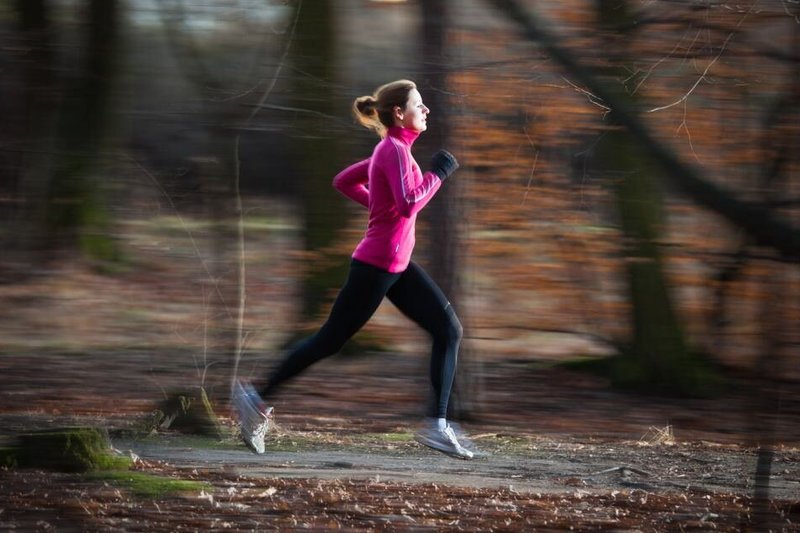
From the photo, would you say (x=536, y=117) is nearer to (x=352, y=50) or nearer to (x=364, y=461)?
(x=352, y=50)

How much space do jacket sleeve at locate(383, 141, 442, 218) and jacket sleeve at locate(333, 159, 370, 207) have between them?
0.44 metres

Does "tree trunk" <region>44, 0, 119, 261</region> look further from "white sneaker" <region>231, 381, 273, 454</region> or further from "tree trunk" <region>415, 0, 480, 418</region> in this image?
"white sneaker" <region>231, 381, 273, 454</region>

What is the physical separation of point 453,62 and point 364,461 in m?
3.07

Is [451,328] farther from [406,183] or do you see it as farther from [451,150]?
[451,150]

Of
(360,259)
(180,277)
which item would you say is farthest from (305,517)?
(180,277)

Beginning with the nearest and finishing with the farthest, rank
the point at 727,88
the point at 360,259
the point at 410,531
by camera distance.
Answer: the point at 410,531 < the point at 360,259 < the point at 727,88

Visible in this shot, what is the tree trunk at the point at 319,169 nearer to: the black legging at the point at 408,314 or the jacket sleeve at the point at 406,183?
the black legging at the point at 408,314

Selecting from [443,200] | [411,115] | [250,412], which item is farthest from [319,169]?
[411,115]

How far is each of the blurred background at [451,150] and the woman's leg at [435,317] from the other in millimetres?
1949

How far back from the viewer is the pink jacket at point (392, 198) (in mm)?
6152

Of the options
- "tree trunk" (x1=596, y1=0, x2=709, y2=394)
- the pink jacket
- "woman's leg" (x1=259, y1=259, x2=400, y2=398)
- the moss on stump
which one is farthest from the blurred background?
the pink jacket

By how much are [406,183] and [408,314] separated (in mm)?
764

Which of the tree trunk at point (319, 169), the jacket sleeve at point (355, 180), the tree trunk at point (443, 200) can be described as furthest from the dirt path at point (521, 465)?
the tree trunk at point (319, 169)

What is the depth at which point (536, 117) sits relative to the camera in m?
10.6
